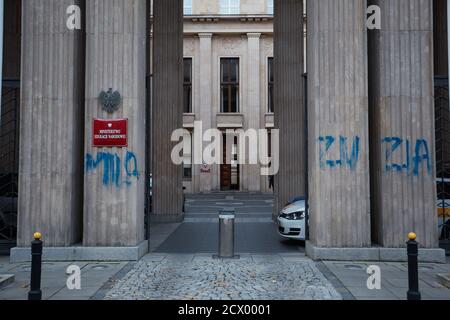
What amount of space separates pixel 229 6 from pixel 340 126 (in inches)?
1097

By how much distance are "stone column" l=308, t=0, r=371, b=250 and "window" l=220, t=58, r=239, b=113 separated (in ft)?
83.3

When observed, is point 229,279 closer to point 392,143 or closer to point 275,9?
point 392,143

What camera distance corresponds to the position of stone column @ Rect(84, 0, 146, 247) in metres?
9.32

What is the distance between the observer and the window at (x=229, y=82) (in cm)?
3481

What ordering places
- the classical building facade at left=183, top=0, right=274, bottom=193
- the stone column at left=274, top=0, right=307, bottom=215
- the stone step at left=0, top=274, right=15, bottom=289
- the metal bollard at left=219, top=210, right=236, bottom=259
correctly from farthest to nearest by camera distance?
→ the classical building facade at left=183, top=0, right=274, bottom=193, the stone column at left=274, top=0, right=307, bottom=215, the metal bollard at left=219, top=210, right=236, bottom=259, the stone step at left=0, top=274, right=15, bottom=289

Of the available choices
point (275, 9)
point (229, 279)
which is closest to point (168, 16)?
point (275, 9)

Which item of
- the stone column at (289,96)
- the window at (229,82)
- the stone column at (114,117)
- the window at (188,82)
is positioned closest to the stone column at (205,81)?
the window at (188,82)

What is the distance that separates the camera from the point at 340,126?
9.35 metres

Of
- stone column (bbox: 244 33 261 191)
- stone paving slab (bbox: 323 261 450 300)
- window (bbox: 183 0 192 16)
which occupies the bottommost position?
stone paving slab (bbox: 323 261 450 300)

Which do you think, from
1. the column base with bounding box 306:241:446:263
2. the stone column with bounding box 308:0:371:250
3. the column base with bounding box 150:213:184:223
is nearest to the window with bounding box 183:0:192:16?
the column base with bounding box 150:213:184:223

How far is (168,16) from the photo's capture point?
56.4 feet

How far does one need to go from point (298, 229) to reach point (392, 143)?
3.49 meters

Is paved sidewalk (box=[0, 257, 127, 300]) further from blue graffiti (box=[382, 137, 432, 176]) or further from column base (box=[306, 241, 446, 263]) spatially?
blue graffiti (box=[382, 137, 432, 176])

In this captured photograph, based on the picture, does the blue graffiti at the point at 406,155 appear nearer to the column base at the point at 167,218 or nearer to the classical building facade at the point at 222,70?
the column base at the point at 167,218
